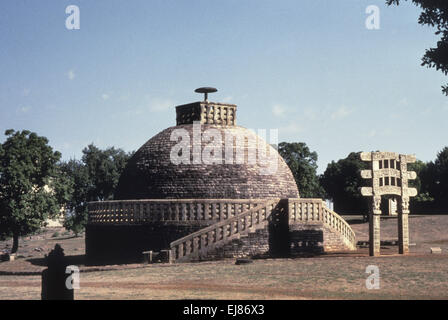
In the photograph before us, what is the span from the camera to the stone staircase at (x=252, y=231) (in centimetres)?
2034

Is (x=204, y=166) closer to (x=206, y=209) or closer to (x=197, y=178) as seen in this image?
(x=197, y=178)

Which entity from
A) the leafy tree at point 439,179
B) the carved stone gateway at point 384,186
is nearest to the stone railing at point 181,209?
the carved stone gateway at point 384,186

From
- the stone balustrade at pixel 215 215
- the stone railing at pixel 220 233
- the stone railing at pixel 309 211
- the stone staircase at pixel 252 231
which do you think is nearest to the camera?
the stone railing at pixel 220 233

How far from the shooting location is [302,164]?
150 ft

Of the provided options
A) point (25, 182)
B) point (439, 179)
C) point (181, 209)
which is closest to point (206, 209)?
point (181, 209)

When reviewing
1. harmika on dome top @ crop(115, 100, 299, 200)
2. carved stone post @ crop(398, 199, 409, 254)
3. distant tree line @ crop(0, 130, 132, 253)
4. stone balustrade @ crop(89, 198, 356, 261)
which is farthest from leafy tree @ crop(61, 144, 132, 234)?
carved stone post @ crop(398, 199, 409, 254)

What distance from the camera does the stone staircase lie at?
20.3 meters

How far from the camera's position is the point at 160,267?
18484 millimetres

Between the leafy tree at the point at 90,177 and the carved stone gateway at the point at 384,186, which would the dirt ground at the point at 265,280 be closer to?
the carved stone gateway at the point at 384,186

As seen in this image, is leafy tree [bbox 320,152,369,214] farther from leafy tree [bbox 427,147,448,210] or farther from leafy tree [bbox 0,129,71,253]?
leafy tree [bbox 0,129,71,253]

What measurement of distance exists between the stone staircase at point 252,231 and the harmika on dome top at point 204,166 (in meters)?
2.88
